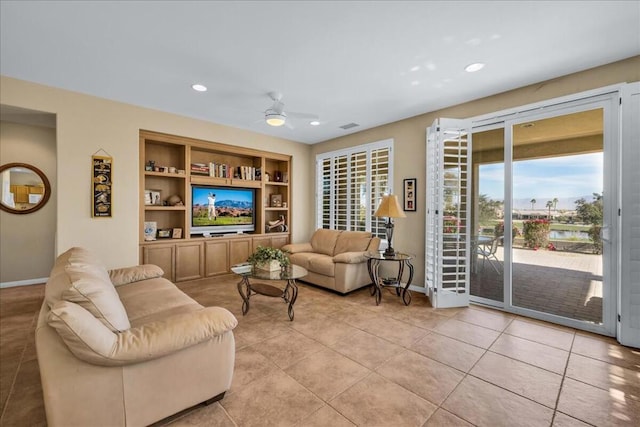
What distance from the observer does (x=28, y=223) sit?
4508 millimetres

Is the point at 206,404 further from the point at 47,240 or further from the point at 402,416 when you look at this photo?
the point at 47,240

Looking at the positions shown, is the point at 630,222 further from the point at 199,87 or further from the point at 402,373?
the point at 199,87

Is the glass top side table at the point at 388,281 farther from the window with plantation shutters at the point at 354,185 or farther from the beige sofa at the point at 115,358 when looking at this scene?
the beige sofa at the point at 115,358

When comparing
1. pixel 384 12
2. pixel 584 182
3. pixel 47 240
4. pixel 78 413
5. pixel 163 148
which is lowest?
pixel 78 413

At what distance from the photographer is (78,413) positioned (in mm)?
1381

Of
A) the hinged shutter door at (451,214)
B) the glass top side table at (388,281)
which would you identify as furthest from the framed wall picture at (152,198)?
the hinged shutter door at (451,214)

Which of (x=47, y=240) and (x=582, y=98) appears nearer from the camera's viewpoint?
(x=582, y=98)

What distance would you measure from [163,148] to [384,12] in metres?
4.24

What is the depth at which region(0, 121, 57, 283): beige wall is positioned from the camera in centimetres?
431

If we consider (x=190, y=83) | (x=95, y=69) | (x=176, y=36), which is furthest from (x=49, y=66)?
(x=176, y=36)

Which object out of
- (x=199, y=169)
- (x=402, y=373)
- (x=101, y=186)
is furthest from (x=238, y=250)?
(x=402, y=373)

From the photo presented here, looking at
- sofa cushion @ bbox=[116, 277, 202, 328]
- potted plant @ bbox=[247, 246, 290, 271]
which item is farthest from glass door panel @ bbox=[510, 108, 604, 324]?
sofa cushion @ bbox=[116, 277, 202, 328]

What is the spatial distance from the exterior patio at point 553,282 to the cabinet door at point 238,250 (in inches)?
158

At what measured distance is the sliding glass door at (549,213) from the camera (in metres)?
2.85
